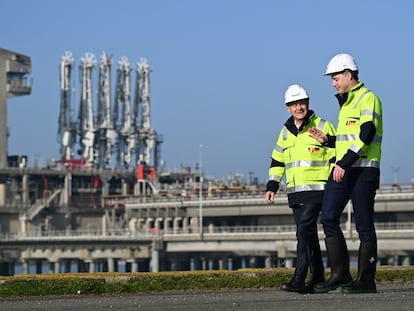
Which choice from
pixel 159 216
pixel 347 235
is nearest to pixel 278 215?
pixel 159 216

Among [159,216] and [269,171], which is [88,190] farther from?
[269,171]

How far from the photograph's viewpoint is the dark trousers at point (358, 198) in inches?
607

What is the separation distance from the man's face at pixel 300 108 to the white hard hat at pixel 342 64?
982mm

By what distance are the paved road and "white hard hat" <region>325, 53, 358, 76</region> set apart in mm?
2582

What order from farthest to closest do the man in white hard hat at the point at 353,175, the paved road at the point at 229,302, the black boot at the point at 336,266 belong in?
the black boot at the point at 336,266, the man in white hard hat at the point at 353,175, the paved road at the point at 229,302

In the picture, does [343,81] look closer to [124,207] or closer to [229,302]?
[229,302]

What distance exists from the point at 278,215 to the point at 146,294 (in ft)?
336

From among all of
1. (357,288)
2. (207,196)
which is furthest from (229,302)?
(207,196)

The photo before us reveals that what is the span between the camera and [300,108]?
1672 cm

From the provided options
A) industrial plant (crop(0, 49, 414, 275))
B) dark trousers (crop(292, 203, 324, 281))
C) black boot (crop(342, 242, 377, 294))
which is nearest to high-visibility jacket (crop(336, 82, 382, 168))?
black boot (crop(342, 242, 377, 294))

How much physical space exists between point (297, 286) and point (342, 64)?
8.69 ft

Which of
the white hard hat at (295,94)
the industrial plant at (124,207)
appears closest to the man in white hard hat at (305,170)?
the white hard hat at (295,94)

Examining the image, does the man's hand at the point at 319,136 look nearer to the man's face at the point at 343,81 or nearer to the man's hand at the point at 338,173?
the man's face at the point at 343,81

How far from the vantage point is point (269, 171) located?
17266 mm
